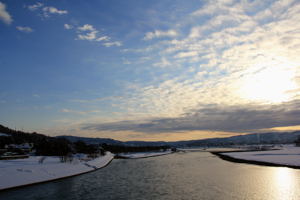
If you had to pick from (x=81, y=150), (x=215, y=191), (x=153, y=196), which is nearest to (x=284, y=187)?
(x=215, y=191)

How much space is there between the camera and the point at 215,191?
101ft

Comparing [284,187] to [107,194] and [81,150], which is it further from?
[81,150]

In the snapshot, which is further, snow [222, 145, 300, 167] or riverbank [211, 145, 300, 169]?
snow [222, 145, 300, 167]

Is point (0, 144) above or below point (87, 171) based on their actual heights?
above

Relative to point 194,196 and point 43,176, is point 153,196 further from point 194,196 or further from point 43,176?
point 43,176

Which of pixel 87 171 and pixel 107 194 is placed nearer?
pixel 107 194

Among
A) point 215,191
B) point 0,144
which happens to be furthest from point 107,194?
point 0,144

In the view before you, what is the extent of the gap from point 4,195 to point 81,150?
113 meters

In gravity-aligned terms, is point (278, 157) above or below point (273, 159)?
below

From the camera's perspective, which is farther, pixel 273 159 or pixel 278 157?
pixel 278 157

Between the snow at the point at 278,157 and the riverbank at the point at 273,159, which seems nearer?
the riverbank at the point at 273,159

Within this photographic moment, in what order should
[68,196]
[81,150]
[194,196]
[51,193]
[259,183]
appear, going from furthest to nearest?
[81,150]
[259,183]
[51,193]
[68,196]
[194,196]

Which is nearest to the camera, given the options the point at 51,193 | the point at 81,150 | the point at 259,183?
the point at 51,193

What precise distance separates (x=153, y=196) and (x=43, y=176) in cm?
2611
